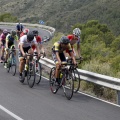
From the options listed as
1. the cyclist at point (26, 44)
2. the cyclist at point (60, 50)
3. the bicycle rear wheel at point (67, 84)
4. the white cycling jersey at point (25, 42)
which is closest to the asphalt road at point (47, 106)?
the bicycle rear wheel at point (67, 84)

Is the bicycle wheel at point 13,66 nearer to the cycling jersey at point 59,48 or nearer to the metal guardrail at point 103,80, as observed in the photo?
the metal guardrail at point 103,80

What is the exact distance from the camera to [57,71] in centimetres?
1137

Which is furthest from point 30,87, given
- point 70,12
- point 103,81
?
point 70,12

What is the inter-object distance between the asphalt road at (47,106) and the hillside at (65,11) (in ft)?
277

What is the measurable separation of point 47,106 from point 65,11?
384ft

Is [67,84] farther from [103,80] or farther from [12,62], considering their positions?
[12,62]

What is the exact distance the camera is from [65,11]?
126 m

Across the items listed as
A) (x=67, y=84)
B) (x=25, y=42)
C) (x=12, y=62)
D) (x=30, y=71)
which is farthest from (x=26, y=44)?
(x=67, y=84)

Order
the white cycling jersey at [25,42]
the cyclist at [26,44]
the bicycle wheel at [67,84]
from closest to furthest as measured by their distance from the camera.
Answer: the bicycle wheel at [67,84], the cyclist at [26,44], the white cycling jersey at [25,42]

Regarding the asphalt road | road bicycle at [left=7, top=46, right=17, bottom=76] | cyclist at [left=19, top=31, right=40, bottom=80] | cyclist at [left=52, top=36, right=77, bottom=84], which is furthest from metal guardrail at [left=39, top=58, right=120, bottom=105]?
road bicycle at [left=7, top=46, right=17, bottom=76]

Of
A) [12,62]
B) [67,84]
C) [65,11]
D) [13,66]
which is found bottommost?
[65,11]

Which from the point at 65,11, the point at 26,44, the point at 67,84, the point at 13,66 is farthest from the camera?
the point at 65,11

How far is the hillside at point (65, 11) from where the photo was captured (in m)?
108

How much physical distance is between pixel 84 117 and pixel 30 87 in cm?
410
